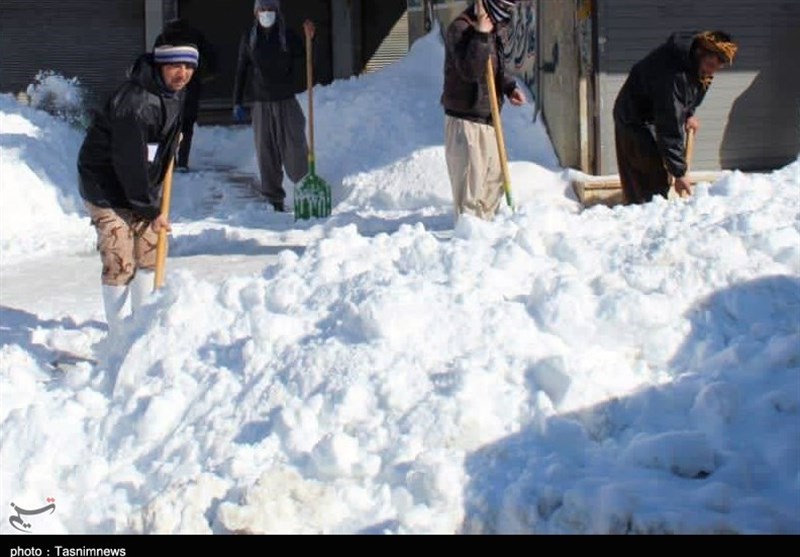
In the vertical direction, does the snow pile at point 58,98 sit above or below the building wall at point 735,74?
below

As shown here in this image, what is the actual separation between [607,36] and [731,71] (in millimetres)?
1059

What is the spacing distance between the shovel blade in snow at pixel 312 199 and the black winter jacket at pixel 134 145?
13.6 ft

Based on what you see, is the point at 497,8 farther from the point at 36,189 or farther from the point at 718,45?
the point at 36,189

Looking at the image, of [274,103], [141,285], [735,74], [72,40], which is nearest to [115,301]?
[141,285]

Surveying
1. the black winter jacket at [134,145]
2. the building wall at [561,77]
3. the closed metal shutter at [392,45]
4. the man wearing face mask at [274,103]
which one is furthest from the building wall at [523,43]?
the closed metal shutter at [392,45]

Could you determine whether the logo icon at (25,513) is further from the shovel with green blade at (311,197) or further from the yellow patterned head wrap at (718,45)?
the shovel with green blade at (311,197)

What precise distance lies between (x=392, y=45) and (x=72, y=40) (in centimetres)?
449

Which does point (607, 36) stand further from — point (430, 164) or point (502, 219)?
point (502, 219)

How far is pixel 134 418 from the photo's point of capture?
16.7 ft

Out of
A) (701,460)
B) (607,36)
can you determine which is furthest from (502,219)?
(607,36)

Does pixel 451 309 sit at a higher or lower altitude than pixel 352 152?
higher

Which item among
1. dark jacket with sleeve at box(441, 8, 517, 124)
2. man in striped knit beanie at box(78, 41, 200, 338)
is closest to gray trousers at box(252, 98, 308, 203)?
dark jacket with sleeve at box(441, 8, 517, 124)

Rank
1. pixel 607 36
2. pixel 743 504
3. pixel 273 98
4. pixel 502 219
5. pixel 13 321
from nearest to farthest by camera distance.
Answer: pixel 743 504, pixel 502 219, pixel 13 321, pixel 607 36, pixel 273 98

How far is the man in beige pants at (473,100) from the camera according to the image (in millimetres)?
7941
